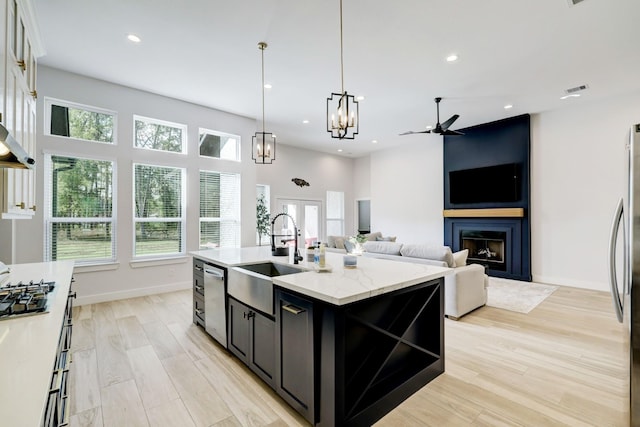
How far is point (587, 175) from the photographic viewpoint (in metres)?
5.24

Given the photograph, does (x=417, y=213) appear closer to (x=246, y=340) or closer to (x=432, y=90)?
(x=432, y=90)

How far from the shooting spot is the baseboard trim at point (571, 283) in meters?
5.09

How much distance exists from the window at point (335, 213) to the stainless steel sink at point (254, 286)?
21.0 ft

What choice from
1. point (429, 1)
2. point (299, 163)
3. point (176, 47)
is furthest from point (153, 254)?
point (429, 1)

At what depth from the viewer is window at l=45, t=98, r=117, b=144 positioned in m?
4.23

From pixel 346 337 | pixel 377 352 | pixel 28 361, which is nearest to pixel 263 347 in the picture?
pixel 346 337

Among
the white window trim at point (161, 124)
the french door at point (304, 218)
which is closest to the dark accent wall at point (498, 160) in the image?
the french door at point (304, 218)

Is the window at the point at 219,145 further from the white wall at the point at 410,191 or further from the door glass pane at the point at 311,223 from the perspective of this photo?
the white wall at the point at 410,191

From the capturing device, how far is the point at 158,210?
5094 millimetres

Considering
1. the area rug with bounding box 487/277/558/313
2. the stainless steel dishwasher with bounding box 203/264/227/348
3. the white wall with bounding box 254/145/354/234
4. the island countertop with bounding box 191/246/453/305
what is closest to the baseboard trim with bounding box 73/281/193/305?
the stainless steel dishwasher with bounding box 203/264/227/348

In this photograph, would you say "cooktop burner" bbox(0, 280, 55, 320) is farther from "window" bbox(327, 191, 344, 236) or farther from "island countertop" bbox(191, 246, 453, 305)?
"window" bbox(327, 191, 344, 236)

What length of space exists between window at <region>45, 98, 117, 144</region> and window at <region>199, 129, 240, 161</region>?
4.85 feet

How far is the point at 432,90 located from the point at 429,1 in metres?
2.13

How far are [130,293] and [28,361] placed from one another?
172 inches
